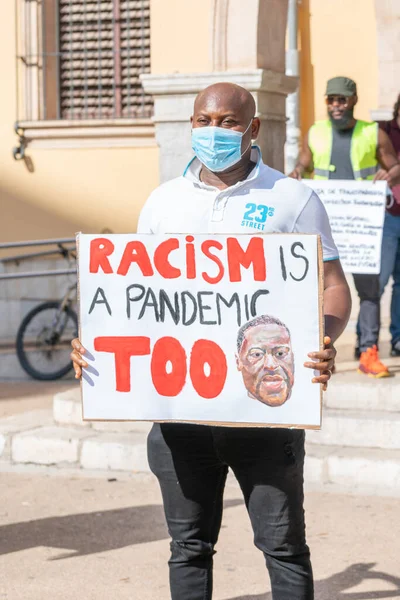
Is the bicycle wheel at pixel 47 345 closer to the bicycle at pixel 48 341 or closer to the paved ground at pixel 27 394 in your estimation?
the bicycle at pixel 48 341

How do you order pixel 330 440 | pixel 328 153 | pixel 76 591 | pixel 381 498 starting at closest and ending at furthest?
pixel 76 591
pixel 381 498
pixel 330 440
pixel 328 153

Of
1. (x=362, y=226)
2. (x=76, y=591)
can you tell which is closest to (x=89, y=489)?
(x=76, y=591)

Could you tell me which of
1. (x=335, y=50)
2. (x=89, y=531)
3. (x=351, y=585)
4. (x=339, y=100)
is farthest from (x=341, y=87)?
(x=335, y=50)

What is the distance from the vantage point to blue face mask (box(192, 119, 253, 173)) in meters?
3.70

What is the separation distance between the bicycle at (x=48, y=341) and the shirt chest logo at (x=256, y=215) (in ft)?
25.0

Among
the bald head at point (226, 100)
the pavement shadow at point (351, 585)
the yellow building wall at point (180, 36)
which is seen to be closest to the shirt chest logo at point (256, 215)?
the bald head at point (226, 100)

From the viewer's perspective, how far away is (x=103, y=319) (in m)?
3.80

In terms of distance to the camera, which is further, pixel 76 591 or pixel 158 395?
pixel 76 591

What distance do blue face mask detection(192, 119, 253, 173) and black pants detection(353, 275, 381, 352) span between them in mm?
4217

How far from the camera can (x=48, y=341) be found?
37.1 ft

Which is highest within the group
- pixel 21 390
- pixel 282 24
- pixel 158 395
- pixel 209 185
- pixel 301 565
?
pixel 282 24

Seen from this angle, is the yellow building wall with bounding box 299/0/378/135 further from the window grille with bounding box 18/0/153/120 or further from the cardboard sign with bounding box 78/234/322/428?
the cardboard sign with bounding box 78/234/322/428

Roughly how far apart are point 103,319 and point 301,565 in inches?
34.8

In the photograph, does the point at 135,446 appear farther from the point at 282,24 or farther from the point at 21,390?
the point at 21,390
